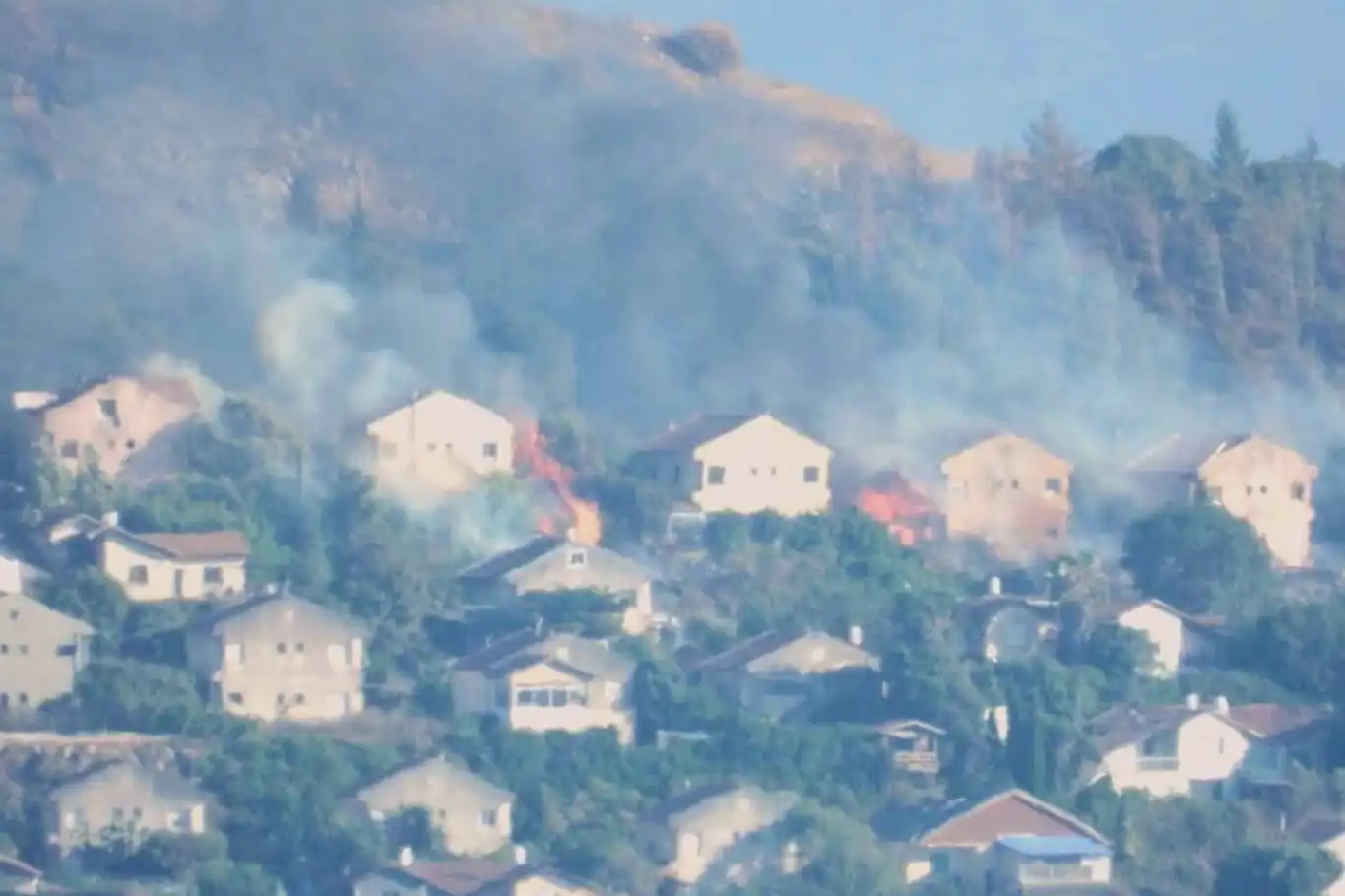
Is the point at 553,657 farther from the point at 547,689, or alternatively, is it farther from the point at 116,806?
the point at 116,806

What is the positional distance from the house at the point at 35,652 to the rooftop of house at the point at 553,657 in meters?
2.70

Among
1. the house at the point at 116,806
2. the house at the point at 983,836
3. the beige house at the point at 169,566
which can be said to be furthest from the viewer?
the beige house at the point at 169,566

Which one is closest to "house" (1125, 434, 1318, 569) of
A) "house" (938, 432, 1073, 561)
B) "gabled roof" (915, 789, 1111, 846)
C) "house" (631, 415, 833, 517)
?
"house" (938, 432, 1073, 561)

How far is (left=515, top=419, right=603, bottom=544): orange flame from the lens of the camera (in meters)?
43.5

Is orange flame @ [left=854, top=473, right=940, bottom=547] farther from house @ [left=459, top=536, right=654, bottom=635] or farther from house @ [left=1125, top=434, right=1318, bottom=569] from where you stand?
house @ [left=459, top=536, right=654, bottom=635]

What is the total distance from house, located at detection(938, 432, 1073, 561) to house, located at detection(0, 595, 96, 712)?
11.6 metres

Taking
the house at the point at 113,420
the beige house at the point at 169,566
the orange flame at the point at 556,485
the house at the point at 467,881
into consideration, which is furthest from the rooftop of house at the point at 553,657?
the house at the point at 113,420

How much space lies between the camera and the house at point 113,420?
4338 cm

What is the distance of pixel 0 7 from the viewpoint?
6075 cm

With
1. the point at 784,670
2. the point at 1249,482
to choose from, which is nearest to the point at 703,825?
the point at 784,670

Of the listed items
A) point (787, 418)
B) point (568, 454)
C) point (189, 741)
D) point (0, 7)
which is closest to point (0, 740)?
point (189, 741)

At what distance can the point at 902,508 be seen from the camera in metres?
45.9

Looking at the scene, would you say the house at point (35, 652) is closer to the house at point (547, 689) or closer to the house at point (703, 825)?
the house at point (547, 689)

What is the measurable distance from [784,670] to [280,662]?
3.70m
